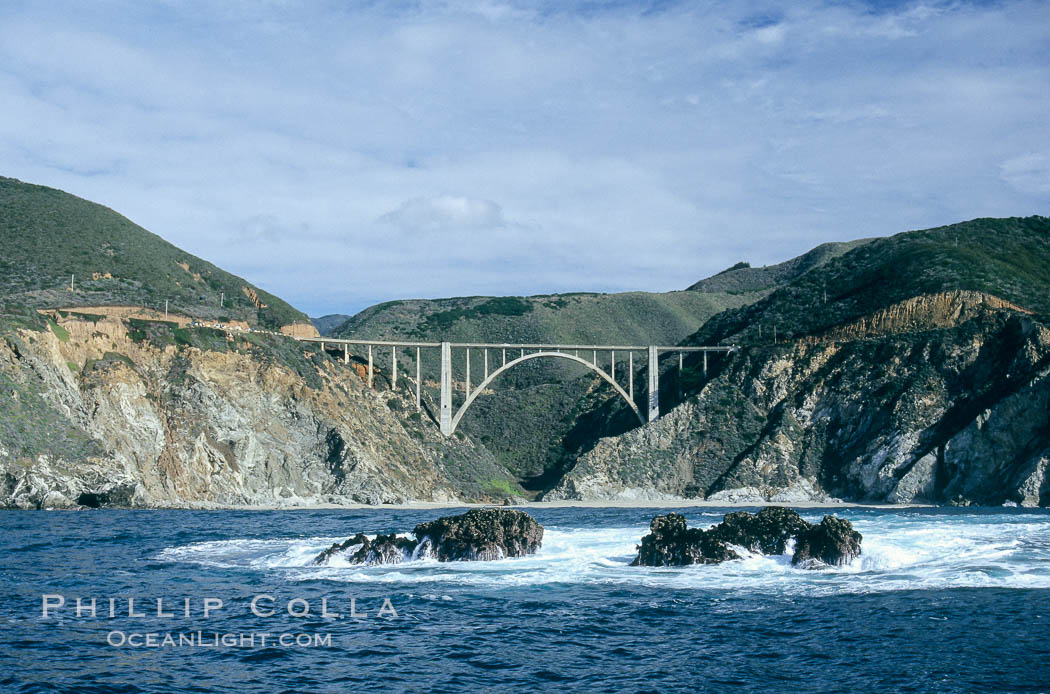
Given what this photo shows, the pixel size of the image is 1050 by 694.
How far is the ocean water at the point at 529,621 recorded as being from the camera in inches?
915

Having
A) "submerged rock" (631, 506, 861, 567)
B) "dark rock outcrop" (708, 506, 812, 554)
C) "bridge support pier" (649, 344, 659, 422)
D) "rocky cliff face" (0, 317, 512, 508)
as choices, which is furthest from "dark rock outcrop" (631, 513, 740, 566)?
"bridge support pier" (649, 344, 659, 422)

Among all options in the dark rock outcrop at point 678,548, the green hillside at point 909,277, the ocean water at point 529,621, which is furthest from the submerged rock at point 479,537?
the green hillside at point 909,277

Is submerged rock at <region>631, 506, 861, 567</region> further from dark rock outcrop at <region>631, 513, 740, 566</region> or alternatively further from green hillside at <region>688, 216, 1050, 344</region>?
green hillside at <region>688, 216, 1050, 344</region>

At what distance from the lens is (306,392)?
3856 inches

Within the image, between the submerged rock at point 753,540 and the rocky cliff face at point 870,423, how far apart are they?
52.8 m

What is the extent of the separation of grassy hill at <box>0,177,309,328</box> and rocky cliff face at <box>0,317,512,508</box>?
22111 millimetres

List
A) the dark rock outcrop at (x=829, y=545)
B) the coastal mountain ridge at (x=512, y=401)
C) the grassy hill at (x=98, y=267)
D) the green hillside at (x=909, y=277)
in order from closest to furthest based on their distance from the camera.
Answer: the dark rock outcrop at (x=829, y=545), the coastal mountain ridge at (x=512, y=401), the grassy hill at (x=98, y=267), the green hillside at (x=909, y=277)

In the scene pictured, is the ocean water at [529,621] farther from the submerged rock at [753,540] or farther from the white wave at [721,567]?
the submerged rock at [753,540]

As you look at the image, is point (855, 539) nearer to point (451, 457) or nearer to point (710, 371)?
point (451, 457)

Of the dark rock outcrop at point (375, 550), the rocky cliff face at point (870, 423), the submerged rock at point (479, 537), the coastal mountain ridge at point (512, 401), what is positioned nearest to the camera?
the dark rock outcrop at point (375, 550)

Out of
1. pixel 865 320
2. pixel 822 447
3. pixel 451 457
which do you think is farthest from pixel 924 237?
pixel 451 457

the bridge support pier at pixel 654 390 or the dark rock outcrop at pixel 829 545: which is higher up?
the bridge support pier at pixel 654 390

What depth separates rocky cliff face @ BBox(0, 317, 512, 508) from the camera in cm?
7444

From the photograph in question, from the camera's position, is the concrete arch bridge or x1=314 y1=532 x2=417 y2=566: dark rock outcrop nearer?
x1=314 y1=532 x2=417 y2=566: dark rock outcrop
